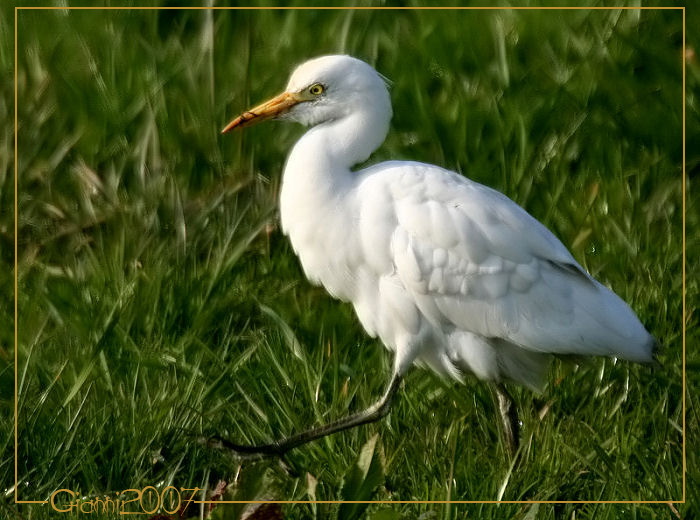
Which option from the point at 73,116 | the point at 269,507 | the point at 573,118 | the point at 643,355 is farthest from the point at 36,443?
the point at 573,118

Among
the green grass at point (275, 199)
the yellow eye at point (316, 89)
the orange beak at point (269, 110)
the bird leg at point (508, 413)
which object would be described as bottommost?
the bird leg at point (508, 413)

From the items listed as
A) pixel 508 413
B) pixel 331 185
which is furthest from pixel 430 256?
pixel 508 413

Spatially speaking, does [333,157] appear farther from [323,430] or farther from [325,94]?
[323,430]

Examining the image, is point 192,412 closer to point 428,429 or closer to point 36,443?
point 36,443

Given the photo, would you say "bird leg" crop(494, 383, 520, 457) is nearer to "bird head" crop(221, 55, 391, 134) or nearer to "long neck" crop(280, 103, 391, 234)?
"long neck" crop(280, 103, 391, 234)

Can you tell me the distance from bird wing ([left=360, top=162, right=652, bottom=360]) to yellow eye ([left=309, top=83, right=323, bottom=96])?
0.25 meters

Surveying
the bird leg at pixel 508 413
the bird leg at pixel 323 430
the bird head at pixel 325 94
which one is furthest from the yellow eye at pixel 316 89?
the bird leg at pixel 508 413

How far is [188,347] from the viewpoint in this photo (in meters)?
3.20

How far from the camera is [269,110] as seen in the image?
10.3 feet

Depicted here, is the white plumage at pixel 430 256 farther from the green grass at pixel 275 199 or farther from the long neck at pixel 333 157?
the green grass at pixel 275 199

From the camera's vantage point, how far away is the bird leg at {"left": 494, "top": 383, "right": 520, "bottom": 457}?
311cm

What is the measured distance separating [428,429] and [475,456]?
122 millimetres

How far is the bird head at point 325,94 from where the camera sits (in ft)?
10.2

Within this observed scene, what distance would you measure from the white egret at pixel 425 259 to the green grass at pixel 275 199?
4.5 inches
